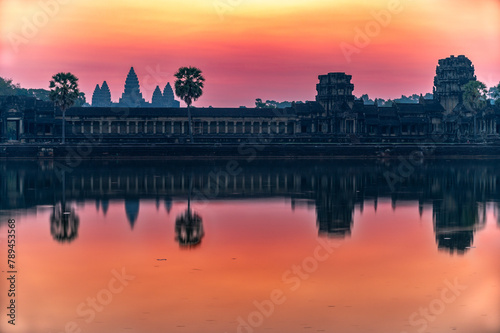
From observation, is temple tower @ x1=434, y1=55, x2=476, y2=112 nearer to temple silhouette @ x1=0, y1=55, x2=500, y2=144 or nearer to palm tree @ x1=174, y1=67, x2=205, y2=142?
temple silhouette @ x1=0, y1=55, x2=500, y2=144

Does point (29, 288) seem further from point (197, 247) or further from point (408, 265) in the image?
point (408, 265)

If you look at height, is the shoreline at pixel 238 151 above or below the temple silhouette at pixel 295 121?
below

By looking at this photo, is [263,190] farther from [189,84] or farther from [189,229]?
[189,84]

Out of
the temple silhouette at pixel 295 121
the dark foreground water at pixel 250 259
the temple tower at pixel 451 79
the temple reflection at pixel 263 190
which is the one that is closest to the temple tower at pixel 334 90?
the temple silhouette at pixel 295 121

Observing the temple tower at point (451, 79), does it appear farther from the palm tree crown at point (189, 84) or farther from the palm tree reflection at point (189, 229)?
the palm tree reflection at point (189, 229)

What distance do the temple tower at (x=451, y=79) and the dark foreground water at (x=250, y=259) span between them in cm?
8769

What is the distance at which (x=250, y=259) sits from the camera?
93.7ft

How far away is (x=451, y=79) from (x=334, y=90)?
2559 centimetres

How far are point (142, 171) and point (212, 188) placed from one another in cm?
1863

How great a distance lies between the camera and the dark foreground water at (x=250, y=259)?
816 inches

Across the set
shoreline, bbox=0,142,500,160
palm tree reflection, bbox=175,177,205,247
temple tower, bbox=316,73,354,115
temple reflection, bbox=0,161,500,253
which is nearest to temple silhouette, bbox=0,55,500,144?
temple tower, bbox=316,73,354,115

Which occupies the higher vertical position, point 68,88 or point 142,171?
point 68,88

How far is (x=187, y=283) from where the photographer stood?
963 inches

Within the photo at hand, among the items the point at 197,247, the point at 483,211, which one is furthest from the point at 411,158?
the point at 197,247
